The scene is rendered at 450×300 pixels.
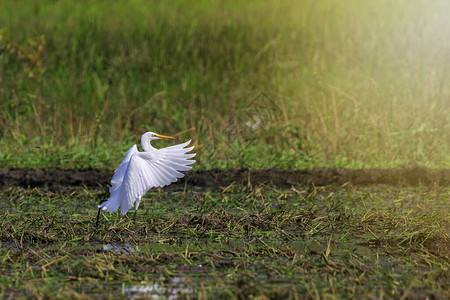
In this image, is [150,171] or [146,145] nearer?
[150,171]

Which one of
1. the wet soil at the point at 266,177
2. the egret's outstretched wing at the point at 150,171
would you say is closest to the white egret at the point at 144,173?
the egret's outstretched wing at the point at 150,171

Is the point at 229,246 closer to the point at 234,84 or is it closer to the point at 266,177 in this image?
the point at 266,177

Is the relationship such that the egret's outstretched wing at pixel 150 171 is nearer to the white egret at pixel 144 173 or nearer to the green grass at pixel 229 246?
the white egret at pixel 144 173

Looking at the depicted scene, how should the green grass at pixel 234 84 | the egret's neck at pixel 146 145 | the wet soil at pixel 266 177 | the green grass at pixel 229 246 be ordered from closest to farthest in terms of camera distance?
1. the green grass at pixel 229 246
2. the egret's neck at pixel 146 145
3. the wet soil at pixel 266 177
4. the green grass at pixel 234 84

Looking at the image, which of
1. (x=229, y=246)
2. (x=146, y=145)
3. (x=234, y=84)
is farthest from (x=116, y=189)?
(x=234, y=84)

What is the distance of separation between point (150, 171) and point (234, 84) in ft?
16.5

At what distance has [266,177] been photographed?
23.2 feet

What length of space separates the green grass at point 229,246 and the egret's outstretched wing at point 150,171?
216 millimetres

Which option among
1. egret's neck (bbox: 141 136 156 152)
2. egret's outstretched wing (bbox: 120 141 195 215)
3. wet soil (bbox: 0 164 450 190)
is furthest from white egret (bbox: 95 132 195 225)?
wet soil (bbox: 0 164 450 190)

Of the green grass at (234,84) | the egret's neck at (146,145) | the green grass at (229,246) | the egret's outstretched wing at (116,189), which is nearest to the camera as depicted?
the green grass at (229,246)

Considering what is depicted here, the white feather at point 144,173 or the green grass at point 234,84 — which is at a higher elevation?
the white feather at point 144,173

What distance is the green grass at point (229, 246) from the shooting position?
340cm

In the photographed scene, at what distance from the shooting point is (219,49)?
418 inches

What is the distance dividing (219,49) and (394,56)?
2.65m
